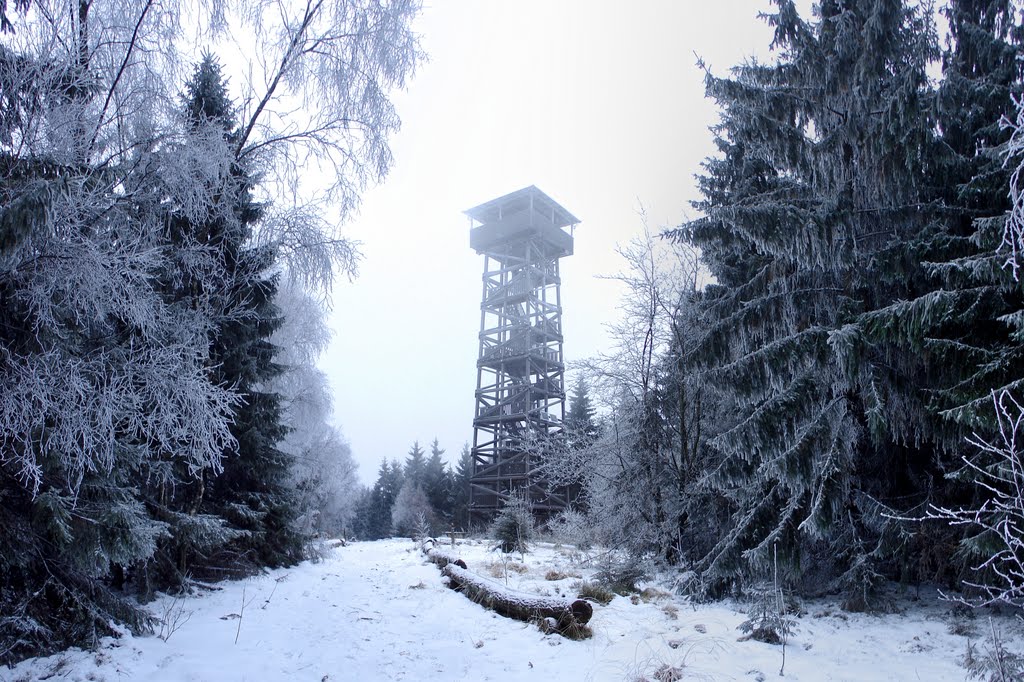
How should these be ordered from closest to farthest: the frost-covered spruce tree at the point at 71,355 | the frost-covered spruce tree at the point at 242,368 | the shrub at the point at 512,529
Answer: the frost-covered spruce tree at the point at 71,355, the frost-covered spruce tree at the point at 242,368, the shrub at the point at 512,529

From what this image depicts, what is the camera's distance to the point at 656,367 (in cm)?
1070

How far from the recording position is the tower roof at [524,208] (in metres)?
33.5

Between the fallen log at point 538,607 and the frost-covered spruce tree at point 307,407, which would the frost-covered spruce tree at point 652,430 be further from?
the frost-covered spruce tree at point 307,407

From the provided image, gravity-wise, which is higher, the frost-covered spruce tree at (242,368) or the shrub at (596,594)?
the frost-covered spruce tree at (242,368)

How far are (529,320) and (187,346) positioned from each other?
26780mm

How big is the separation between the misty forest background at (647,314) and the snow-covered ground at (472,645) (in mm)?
438

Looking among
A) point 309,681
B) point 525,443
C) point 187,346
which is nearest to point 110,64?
point 187,346

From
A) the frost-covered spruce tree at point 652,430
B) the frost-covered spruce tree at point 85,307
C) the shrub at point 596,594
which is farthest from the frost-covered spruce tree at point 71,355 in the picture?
the frost-covered spruce tree at point 652,430

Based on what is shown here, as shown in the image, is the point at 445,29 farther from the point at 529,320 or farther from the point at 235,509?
the point at 529,320

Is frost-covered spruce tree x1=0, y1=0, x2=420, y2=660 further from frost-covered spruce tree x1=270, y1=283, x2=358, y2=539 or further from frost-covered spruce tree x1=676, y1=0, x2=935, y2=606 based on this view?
frost-covered spruce tree x1=676, y1=0, x2=935, y2=606

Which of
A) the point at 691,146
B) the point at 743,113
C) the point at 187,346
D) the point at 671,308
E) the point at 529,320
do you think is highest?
the point at 529,320

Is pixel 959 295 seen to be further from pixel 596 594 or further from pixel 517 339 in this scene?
pixel 517 339

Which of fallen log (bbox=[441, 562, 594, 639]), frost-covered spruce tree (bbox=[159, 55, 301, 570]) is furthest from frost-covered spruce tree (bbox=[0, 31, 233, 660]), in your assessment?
fallen log (bbox=[441, 562, 594, 639])

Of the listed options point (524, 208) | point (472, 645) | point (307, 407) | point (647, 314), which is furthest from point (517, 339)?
point (472, 645)
